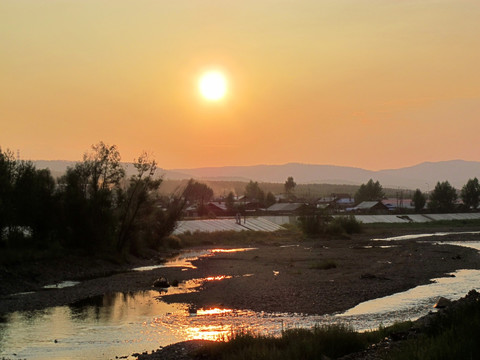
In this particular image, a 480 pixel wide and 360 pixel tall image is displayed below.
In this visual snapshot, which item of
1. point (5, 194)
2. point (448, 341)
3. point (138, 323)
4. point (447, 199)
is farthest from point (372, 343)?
point (447, 199)

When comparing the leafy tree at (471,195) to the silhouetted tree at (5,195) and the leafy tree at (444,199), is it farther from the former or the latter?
the silhouetted tree at (5,195)

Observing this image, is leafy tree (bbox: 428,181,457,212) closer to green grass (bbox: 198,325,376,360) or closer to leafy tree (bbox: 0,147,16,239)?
leafy tree (bbox: 0,147,16,239)

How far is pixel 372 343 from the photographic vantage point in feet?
59.0

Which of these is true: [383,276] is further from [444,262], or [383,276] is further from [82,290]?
[82,290]

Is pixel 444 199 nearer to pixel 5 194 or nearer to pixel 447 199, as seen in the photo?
pixel 447 199

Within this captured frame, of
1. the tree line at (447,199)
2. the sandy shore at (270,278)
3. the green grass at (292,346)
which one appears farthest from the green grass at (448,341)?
the tree line at (447,199)

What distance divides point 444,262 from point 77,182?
3279 centimetres

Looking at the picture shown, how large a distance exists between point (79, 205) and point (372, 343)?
130 feet

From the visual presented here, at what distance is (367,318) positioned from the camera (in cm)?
2541

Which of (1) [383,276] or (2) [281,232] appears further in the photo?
(2) [281,232]

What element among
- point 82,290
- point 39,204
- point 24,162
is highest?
point 24,162

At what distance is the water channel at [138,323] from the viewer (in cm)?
2083

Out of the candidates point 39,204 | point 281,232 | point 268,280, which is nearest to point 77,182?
point 39,204

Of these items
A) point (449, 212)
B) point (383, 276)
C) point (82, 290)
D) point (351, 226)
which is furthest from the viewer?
point (449, 212)
